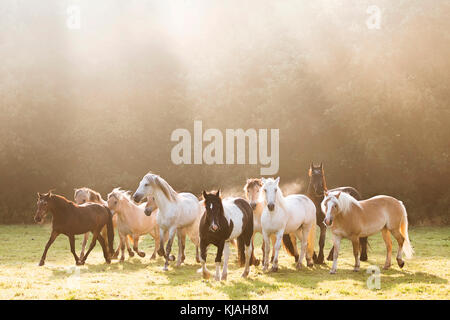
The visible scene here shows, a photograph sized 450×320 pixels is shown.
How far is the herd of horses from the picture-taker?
27.9 feet

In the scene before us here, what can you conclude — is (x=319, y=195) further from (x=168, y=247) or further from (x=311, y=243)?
(x=168, y=247)

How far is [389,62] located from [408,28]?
1.49m

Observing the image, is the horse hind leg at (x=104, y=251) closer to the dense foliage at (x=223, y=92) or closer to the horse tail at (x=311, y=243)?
the horse tail at (x=311, y=243)

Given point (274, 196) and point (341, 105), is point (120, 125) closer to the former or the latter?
point (341, 105)

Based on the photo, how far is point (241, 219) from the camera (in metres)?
8.63

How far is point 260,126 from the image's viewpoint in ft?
71.1

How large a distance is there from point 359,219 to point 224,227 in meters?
2.91

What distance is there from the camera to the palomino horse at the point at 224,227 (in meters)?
7.78

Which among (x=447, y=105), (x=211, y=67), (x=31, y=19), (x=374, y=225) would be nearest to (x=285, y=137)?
(x=211, y=67)

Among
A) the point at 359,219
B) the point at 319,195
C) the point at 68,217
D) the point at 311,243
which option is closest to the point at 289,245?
the point at 311,243

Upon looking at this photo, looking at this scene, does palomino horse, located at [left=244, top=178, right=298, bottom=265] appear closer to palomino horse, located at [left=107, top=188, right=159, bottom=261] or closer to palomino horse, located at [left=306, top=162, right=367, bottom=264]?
palomino horse, located at [left=306, top=162, right=367, bottom=264]

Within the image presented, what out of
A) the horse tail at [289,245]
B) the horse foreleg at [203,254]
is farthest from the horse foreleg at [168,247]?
the horse tail at [289,245]
